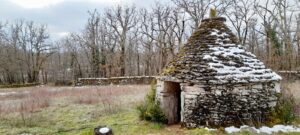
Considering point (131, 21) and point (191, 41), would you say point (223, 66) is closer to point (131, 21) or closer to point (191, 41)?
point (191, 41)

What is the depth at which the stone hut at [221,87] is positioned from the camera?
9.06 meters

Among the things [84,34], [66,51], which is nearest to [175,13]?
[84,34]

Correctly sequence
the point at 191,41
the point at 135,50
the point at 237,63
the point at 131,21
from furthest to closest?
the point at 135,50 < the point at 131,21 < the point at 191,41 < the point at 237,63

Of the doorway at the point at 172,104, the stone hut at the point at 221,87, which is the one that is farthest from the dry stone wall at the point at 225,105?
the doorway at the point at 172,104

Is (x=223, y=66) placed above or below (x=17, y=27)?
below

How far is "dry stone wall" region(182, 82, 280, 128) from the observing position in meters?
9.05

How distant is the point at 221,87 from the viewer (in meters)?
9.08

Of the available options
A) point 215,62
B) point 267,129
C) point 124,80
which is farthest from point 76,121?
point 124,80

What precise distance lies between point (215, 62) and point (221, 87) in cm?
87

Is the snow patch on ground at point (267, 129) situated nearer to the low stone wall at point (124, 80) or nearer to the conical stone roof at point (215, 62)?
the conical stone roof at point (215, 62)

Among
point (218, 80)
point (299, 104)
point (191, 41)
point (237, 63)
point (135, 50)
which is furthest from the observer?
point (135, 50)

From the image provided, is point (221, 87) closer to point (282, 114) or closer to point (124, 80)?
point (282, 114)

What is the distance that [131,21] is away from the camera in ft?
129

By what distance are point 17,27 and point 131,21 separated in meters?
18.8
